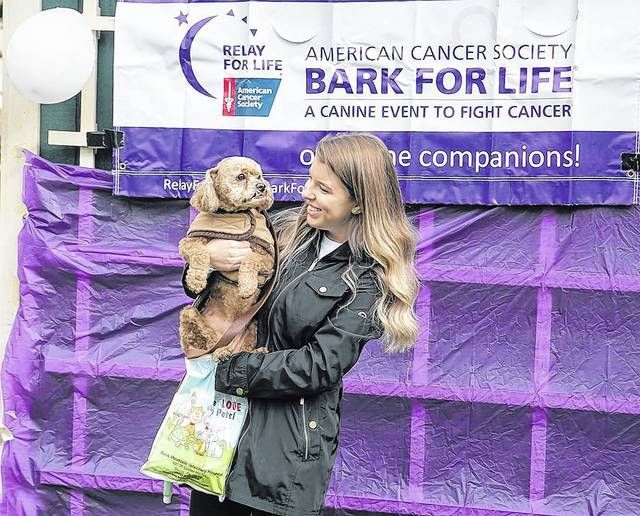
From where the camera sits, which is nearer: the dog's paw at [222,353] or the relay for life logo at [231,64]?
the dog's paw at [222,353]

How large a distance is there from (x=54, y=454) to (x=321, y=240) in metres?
2.07

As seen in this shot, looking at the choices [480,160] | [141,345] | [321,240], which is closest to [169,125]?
[141,345]

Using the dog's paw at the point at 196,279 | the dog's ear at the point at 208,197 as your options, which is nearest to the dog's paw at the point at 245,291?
the dog's paw at the point at 196,279

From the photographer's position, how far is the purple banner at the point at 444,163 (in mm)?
3686

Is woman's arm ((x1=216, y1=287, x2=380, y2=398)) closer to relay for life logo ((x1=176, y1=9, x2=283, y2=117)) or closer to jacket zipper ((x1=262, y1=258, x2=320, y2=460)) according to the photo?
jacket zipper ((x1=262, y1=258, x2=320, y2=460))

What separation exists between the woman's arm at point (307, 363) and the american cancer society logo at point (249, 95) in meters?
1.65

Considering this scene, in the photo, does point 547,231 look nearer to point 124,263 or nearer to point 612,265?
point 612,265

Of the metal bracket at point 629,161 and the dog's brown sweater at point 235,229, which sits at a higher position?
the metal bracket at point 629,161

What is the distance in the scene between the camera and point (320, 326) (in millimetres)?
2424

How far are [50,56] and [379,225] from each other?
181 cm

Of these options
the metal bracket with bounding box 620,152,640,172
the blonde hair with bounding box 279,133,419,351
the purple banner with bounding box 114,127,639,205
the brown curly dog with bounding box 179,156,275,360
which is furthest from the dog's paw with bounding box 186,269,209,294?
the metal bracket with bounding box 620,152,640,172

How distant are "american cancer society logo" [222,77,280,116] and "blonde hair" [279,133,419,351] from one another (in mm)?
1449

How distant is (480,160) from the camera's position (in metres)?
3.77

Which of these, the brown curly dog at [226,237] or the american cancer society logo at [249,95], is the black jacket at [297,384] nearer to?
the brown curly dog at [226,237]
